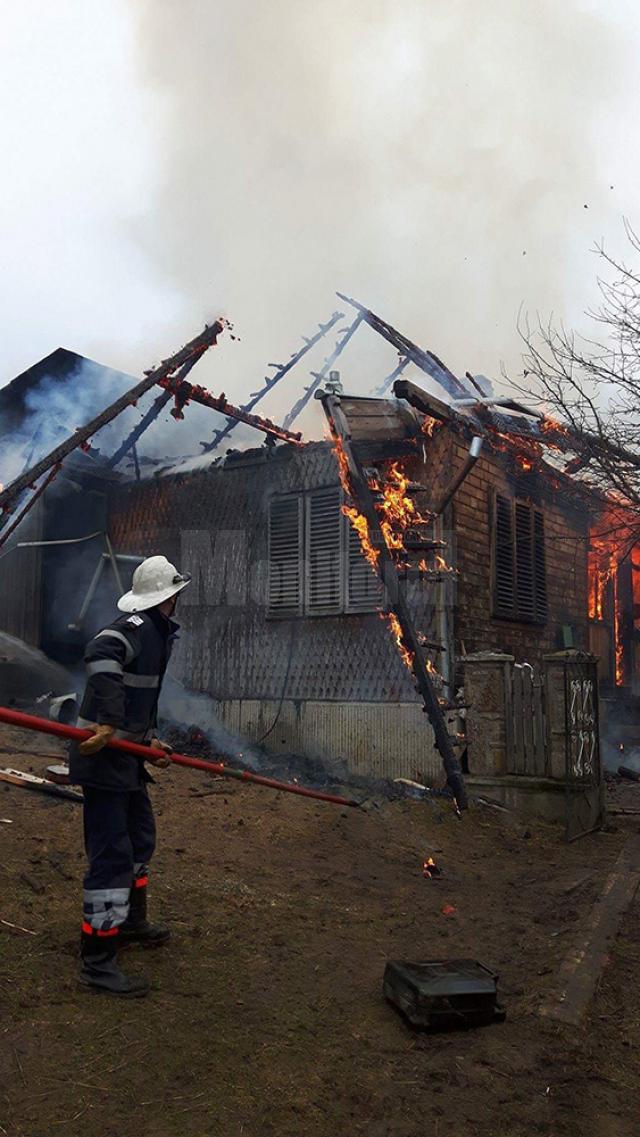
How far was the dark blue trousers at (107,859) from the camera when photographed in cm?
425

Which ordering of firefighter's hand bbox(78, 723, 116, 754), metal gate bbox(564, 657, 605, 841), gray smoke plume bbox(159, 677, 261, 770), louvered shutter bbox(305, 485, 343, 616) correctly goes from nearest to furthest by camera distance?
firefighter's hand bbox(78, 723, 116, 754) < metal gate bbox(564, 657, 605, 841) < louvered shutter bbox(305, 485, 343, 616) < gray smoke plume bbox(159, 677, 261, 770)

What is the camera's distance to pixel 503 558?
38.2 ft

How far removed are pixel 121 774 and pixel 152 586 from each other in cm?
123

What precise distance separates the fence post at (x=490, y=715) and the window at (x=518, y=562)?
1.93 m

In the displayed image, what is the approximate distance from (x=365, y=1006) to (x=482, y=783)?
17.3ft

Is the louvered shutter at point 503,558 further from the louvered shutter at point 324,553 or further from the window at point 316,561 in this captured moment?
the louvered shutter at point 324,553

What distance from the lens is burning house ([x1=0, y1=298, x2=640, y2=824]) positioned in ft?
30.5

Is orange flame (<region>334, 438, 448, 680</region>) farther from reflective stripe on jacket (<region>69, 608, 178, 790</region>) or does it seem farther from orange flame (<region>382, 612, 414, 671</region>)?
reflective stripe on jacket (<region>69, 608, 178, 790</region>)

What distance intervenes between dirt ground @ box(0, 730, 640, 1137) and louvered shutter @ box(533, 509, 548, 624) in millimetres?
5409

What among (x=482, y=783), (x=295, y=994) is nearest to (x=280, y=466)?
(x=482, y=783)

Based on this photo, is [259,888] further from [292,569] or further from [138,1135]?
[292,569]

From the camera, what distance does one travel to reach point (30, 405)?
14.4m

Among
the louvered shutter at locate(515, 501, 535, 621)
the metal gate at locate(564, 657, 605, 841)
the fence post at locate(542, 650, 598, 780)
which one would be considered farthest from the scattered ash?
the louvered shutter at locate(515, 501, 535, 621)

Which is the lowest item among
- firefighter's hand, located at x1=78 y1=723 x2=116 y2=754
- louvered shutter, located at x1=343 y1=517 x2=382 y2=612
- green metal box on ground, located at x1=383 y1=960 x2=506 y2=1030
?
green metal box on ground, located at x1=383 y1=960 x2=506 y2=1030
